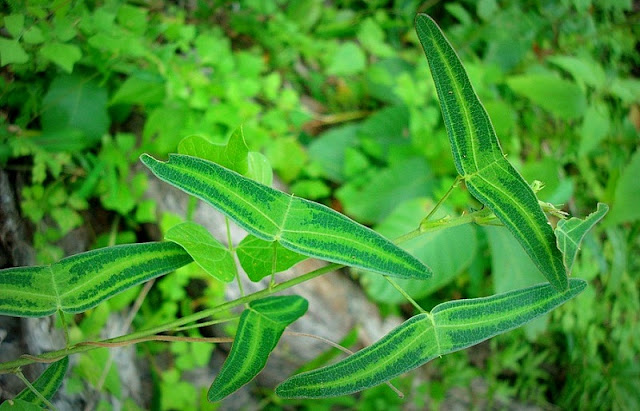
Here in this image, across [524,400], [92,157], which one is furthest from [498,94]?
[92,157]

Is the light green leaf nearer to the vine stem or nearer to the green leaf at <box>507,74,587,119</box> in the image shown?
the vine stem

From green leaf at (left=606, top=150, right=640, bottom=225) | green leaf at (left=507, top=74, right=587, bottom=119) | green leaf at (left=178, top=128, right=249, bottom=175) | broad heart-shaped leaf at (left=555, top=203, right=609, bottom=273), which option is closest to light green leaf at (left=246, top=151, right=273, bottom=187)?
green leaf at (left=178, top=128, right=249, bottom=175)

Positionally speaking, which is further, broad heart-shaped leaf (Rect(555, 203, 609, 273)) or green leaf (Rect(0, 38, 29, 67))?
green leaf (Rect(0, 38, 29, 67))

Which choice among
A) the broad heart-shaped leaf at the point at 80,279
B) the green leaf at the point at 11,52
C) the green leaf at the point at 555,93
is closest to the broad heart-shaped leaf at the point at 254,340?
the broad heart-shaped leaf at the point at 80,279

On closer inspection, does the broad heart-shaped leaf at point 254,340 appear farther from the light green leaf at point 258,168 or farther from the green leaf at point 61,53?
the green leaf at point 61,53

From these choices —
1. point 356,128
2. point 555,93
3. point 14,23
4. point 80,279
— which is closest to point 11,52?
point 14,23

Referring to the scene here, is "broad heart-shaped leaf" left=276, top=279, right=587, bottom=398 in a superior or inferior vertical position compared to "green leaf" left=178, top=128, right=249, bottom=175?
inferior

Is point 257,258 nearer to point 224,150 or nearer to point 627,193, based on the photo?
point 224,150
